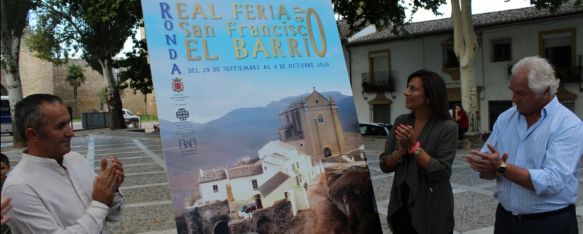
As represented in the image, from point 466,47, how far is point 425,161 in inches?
506

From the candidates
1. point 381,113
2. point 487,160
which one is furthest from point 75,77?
point 487,160

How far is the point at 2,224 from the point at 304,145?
1621 millimetres

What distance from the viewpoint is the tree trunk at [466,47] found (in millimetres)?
14352

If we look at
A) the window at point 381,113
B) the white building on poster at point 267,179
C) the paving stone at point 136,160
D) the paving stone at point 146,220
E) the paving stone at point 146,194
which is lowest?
the window at point 381,113

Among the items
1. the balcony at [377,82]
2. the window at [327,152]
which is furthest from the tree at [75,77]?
the window at [327,152]

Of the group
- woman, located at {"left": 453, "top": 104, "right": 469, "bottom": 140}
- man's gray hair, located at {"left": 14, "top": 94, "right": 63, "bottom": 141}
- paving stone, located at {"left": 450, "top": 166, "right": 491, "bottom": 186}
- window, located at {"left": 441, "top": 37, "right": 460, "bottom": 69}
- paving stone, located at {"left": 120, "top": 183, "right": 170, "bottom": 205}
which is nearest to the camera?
man's gray hair, located at {"left": 14, "top": 94, "right": 63, "bottom": 141}

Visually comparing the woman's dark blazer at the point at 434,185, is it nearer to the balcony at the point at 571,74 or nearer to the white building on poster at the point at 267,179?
the white building on poster at the point at 267,179

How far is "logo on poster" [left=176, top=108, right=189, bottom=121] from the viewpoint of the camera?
96.8 inches

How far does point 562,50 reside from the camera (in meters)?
20.8

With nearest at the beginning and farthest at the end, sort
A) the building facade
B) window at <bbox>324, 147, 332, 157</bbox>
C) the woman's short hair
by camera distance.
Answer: the woman's short hair < window at <bbox>324, 147, 332, 157</bbox> < the building facade

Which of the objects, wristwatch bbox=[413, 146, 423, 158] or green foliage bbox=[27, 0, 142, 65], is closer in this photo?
wristwatch bbox=[413, 146, 423, 158]

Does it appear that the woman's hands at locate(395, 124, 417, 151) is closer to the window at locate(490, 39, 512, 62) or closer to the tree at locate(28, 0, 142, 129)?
the tree at locate(28, 0, 142, 129)

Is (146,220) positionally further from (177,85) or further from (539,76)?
(539,76)

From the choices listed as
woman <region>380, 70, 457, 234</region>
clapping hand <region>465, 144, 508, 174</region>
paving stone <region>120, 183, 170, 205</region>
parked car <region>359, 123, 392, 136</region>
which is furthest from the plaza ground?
parked car <region>359, 123, 392, 136</region>
